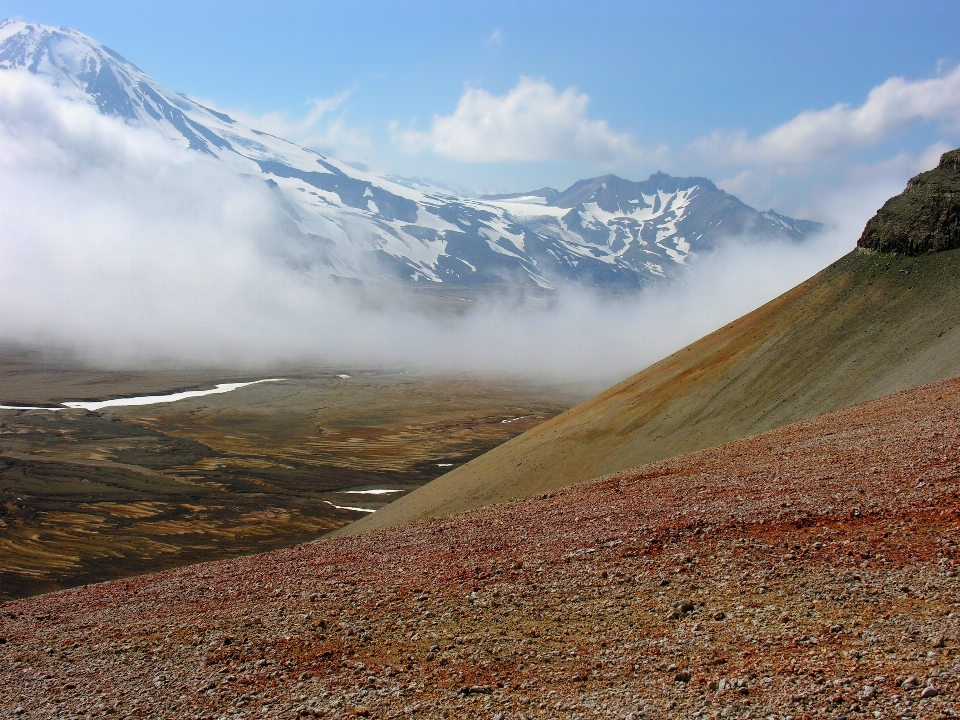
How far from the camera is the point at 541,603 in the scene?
15766mm

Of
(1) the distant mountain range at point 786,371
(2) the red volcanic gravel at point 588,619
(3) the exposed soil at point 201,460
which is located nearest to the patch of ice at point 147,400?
(3) the exposed soil at point 201,460

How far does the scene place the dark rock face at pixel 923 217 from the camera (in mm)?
49094

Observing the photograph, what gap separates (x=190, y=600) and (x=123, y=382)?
508 feet

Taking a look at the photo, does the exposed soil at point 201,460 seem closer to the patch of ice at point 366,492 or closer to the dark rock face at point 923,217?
the patch of ice at point 366,492

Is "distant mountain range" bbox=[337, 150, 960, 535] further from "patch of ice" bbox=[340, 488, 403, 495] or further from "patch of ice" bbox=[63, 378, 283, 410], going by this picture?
"patch of ice" bbox=[63, 378, 283, 410]

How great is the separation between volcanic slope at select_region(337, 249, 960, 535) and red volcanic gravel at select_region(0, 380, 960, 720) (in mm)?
15794

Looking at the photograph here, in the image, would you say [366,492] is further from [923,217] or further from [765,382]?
[923,217]

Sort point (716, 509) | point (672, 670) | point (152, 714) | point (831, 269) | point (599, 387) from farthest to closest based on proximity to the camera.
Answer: point (599, 387), point (831, 269), point (716, 509), point (152, 714), point (672, 670)

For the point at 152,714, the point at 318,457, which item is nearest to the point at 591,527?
the point at 152,714

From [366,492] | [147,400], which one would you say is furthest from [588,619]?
[147,400]

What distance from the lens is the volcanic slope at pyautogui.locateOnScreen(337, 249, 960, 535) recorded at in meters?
37.9

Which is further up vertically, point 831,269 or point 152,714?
point 831,269

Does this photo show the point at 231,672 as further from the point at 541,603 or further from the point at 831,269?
the point at 831,269

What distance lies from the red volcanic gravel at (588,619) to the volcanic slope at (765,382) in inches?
622
